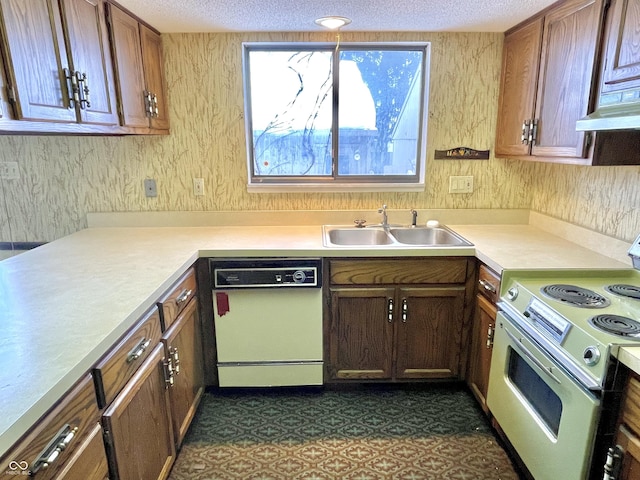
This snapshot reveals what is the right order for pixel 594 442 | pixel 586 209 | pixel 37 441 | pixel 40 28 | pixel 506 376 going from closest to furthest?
pixel 37 441, pixel 594 442, pixel 40 28, pixel 506 376, pixel 586 209

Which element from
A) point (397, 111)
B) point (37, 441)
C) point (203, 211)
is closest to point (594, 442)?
point (37, 441)

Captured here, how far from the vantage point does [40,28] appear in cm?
139

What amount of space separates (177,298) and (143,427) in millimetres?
549

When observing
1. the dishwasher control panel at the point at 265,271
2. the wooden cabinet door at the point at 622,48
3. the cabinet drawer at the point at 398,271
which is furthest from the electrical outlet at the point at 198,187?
the wooden cabinet door at the point at 622,48

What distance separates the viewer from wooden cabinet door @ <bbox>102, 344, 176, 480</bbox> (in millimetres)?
1218

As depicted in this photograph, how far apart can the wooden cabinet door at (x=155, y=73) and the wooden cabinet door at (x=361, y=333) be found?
1423 millimetres

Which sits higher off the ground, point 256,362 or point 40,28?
point 40,28

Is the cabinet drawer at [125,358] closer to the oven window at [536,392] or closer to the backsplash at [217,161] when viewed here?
the backsplash at [217,161]

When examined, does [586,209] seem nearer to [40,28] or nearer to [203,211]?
[203,211]

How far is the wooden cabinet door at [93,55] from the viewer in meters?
1.57

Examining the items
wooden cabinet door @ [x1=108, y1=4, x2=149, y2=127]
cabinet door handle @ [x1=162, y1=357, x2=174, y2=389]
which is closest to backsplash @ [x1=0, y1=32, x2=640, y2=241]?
wooden cabinet door @ [x1=108, y1=4, x2=149, y2=127]

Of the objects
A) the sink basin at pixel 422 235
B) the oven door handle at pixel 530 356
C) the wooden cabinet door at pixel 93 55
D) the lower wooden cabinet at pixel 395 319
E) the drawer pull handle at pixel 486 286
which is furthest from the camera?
the sink basin at pixel 422 235

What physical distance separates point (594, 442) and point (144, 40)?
2.65 m

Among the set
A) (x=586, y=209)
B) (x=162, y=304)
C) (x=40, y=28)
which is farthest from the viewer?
(x=586, y=209)
